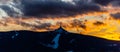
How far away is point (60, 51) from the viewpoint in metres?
134

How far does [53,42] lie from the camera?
150 meters

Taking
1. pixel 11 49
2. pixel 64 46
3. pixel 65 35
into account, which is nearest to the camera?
pixel 11 49

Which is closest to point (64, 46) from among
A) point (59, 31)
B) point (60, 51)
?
point (60, 51)

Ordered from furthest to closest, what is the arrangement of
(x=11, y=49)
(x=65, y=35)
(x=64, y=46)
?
(x=65, y=35) → (x=64, y=46) → (x=11, y=49)

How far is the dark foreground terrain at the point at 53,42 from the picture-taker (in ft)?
388

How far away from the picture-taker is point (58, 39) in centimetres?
15150

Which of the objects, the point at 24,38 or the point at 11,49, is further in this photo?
the point at 24,38

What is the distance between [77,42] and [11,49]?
104 ft

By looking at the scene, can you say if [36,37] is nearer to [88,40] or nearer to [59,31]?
[59,31]

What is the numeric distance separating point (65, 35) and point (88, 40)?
53.0 ft

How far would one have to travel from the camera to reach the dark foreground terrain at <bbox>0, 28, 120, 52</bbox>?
388ft

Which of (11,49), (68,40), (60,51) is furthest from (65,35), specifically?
(11,49)

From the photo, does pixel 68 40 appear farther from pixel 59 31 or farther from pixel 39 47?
pixel 39 47

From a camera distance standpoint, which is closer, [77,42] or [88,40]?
[88,40]
